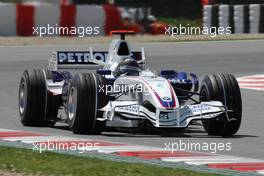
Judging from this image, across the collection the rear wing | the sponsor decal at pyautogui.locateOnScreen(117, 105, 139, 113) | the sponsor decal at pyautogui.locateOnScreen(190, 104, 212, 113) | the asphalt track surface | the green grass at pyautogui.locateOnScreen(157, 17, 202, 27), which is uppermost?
the rear wing

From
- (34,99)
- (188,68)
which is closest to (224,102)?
(34,99)

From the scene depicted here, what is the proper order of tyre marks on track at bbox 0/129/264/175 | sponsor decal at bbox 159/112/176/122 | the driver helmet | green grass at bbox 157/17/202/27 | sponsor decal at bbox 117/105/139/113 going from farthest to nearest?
green grass at bbox 157/17/202/27, the driver helmet, sponsor decal at bbox 117/105/139/113, sponsor decal at bbox 159/112/176/122, tyre marks on track at bbox 0/129/264/175

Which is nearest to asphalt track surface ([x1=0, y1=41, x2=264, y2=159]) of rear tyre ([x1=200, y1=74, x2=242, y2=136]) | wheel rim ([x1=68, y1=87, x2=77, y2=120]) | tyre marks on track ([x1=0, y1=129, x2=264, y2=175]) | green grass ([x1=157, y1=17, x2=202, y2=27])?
rear tyre ([x1=200, y1=74, x2=242, y2=136])

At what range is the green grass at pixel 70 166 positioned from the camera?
29.9 ft

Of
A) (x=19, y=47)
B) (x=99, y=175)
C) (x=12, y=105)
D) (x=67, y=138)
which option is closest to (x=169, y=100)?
(x=67, y=138)

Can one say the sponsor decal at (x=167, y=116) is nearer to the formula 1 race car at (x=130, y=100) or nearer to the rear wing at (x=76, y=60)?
the formula 1 race car at (x=130, y=100)

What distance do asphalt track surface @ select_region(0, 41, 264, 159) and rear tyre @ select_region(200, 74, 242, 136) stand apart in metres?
0.15

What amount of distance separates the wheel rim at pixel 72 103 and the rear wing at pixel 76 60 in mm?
1720

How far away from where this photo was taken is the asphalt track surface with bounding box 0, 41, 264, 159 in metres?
12.0

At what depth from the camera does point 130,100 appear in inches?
496

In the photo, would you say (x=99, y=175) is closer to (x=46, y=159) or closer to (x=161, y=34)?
(x=46, y=159)

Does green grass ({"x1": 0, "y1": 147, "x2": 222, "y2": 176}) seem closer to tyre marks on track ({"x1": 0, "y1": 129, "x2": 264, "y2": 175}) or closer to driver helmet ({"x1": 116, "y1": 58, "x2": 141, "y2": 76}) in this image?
tyre marks on track ({"x1": 0, "y1": 129, "x2": 264, "y2": 175})

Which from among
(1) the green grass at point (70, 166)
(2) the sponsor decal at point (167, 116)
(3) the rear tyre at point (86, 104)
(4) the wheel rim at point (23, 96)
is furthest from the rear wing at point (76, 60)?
(1) the green grass at point (70, 166)

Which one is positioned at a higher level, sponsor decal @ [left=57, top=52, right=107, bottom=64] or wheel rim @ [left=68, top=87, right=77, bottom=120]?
sponsor decal @ [left=57, top=52, right=107, bottom=64]
